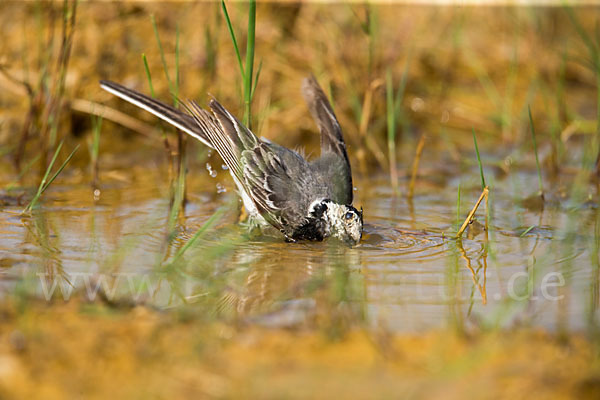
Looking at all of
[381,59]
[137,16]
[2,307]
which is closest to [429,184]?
[381,59]

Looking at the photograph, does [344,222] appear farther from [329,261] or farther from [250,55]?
[250,55]

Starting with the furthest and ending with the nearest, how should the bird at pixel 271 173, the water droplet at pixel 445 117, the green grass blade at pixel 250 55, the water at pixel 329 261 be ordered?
the water droplet at pixel 445 117 → the bird at pixel 271 173 → the green grass blade at pixel 250 55 → the water at pixel 329 261

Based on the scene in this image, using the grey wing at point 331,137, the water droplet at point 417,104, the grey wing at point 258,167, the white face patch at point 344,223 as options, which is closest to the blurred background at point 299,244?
the water droplet at point 417,104

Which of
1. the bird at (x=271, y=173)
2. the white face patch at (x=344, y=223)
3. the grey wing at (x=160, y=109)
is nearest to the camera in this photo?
the white face patch at (x=344, y=223)

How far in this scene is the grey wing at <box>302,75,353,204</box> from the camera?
607cm

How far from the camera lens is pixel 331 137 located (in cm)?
634

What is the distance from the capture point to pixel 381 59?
7.92 m

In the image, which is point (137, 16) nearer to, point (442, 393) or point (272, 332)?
point (272, 332)

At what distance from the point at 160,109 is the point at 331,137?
1.44 meters

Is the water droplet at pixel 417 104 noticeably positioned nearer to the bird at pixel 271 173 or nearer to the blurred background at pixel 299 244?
the blurred background at pixel 299 244

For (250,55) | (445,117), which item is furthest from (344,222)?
(445,117)

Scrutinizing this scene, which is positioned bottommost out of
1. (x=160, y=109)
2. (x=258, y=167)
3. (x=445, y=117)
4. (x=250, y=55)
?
(x=258, y=167)

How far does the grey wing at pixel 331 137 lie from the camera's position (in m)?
6.07

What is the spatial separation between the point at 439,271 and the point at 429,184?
104 inches
